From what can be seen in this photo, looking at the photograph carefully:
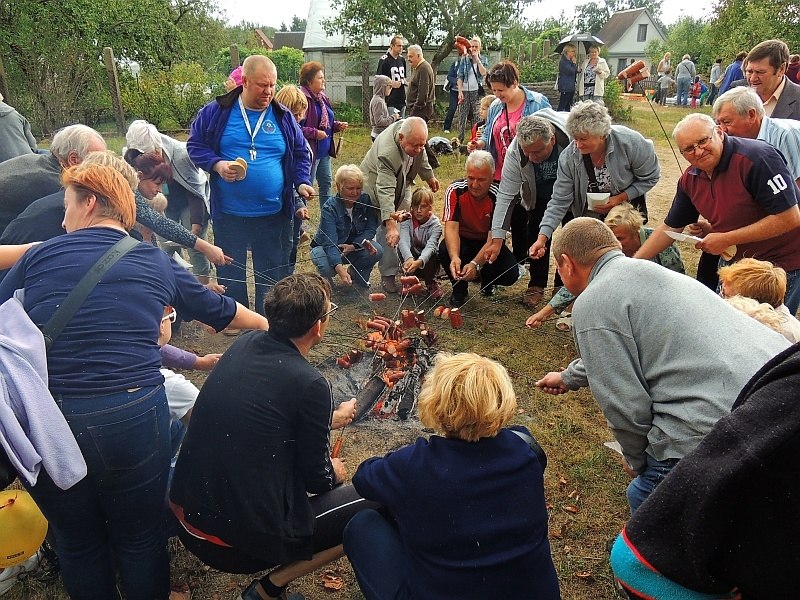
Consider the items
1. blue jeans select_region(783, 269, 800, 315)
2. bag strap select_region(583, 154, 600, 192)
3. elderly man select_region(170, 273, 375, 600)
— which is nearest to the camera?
elderly man select_region(170, 273, 375, 600)

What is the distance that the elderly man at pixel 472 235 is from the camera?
5531mm

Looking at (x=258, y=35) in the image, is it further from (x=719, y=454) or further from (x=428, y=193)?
(x=719, y=454)

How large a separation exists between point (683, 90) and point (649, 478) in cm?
2500

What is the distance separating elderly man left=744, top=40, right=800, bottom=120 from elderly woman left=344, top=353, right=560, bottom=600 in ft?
14.5

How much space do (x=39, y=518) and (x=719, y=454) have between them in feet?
9.61

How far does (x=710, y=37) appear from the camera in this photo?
83.5ft

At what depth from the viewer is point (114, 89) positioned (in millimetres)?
12500

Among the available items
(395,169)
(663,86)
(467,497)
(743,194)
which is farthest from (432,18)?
(467,497)

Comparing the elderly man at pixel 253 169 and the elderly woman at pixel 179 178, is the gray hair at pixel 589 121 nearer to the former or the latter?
the elderly man at pixel 253 169

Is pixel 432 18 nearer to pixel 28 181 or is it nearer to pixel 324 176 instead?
pixel 324 176

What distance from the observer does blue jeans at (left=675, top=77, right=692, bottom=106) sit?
23.5m

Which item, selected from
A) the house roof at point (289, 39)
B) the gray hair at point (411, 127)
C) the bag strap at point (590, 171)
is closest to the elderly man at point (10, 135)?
the gray hair at point (411, 127)

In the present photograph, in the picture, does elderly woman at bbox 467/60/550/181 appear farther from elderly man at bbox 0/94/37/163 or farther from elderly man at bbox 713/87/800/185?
elderly man at bbox 0/94/37/163

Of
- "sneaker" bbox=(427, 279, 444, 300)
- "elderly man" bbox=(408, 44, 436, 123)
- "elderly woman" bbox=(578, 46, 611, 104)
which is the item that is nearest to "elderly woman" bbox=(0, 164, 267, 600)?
"sneaker" bbox=(427, 279, 444, 300)
